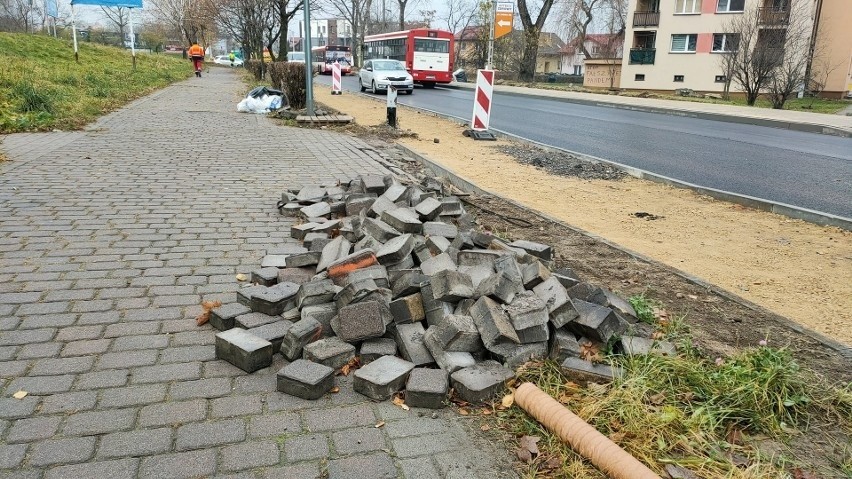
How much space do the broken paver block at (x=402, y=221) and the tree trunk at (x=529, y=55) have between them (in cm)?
4554

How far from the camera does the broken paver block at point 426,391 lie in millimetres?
2984

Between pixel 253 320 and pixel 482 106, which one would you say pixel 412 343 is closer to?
pixel 253 320

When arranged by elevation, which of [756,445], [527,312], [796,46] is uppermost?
[796,46]

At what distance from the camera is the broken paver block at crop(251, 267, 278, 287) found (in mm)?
4219

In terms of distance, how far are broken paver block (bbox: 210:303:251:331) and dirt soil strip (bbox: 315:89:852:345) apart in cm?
291

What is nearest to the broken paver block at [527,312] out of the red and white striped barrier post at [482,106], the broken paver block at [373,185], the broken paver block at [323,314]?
the broken paver block at [323,314]

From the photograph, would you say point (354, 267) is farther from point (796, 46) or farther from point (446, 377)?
point (796, 46)

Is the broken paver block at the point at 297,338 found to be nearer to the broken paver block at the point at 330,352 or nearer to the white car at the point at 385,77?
the broken paver block at the point at 330,352

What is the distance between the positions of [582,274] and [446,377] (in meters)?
2.12

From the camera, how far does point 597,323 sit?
3389 millimetres

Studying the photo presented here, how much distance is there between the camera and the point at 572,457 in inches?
104

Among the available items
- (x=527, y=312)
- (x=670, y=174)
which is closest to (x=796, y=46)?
(x=670, y=174)

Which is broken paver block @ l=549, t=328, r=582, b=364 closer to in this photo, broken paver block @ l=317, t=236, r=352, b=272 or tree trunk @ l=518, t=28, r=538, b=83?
broken paver block @ l=317, t=236, r=352, b=272

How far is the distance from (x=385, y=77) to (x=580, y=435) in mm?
28885
